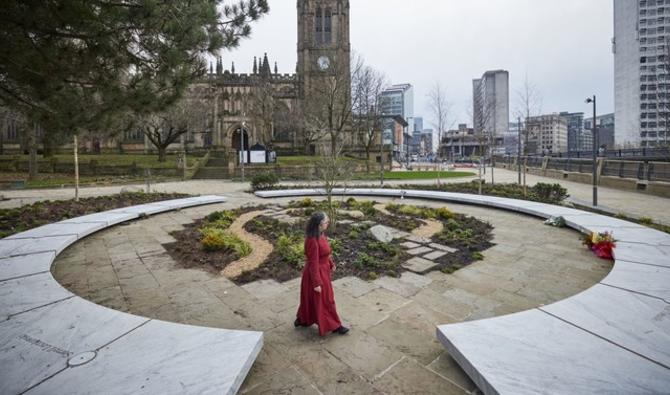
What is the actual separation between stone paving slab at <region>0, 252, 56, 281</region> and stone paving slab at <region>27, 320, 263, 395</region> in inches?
136

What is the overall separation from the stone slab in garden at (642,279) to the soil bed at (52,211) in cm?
1303

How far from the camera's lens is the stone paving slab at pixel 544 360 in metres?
2.79

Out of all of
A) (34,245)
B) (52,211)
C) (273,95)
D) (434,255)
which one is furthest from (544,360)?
(273,95)

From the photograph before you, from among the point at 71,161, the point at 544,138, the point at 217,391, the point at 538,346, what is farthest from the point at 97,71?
the point at 544,138

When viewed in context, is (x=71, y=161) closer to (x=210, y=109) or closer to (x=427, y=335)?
(x=210, y=109)

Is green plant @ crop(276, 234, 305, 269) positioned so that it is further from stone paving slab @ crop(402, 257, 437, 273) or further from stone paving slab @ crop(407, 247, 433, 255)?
stone paving slab @ crop(407, 247, 433, 255)

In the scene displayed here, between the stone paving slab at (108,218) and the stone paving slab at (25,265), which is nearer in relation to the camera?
the stone paving slab at (25,265)

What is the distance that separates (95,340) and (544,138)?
134 m

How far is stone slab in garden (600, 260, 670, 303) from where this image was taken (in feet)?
15.3

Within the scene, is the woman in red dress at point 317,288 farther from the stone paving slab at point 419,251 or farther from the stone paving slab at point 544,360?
the stone paving slab at point 419,251

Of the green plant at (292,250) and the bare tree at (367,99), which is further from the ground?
the bare tree at (367,99)

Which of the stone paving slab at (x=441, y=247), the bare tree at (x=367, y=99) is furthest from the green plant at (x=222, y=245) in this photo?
the bare tree at (x=367, y=99)

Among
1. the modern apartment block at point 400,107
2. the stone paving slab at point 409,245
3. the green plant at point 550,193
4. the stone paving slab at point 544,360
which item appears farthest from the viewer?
the modern apartment block at point 400,107

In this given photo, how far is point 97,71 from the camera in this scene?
553 centimetres
